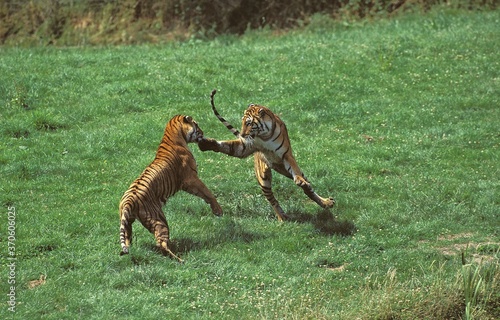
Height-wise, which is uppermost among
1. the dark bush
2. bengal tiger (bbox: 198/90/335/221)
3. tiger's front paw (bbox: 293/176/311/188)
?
bengal tiger (bbox: 198/90/335/221)

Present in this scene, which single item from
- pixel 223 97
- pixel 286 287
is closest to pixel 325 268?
pixel 286 287

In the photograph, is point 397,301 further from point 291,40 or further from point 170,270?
point 291,40

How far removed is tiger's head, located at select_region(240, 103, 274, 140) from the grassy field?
117cm

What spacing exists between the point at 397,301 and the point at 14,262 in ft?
14.5

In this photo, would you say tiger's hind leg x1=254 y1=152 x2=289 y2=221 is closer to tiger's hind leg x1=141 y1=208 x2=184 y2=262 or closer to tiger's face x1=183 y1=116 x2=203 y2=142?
tiger's face x1=183 y1=116 x2=203 y2=142

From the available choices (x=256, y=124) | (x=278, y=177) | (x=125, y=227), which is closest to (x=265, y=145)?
(x=256, y=124)

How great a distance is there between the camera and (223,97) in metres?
18.0

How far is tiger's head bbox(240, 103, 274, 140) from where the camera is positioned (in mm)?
12266

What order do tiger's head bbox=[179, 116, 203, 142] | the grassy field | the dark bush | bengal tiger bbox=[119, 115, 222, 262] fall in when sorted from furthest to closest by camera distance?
the dark bush → tiger's head bbox=[179, 116, 203, 142] → bengal tiger bbox=[119, 115, 222, 262] → the grassy field

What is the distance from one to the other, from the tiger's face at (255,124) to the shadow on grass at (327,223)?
52.5 inches

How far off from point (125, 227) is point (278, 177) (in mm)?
3738

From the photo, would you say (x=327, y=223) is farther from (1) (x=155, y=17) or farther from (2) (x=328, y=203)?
(1) (x=155, y=17)

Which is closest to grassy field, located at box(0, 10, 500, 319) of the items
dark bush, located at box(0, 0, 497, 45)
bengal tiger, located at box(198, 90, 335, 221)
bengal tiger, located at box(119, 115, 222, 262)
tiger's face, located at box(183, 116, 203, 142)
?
bengal tiger, located at box(119, 115, 222, 262)

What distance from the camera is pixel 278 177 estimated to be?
14219mm
